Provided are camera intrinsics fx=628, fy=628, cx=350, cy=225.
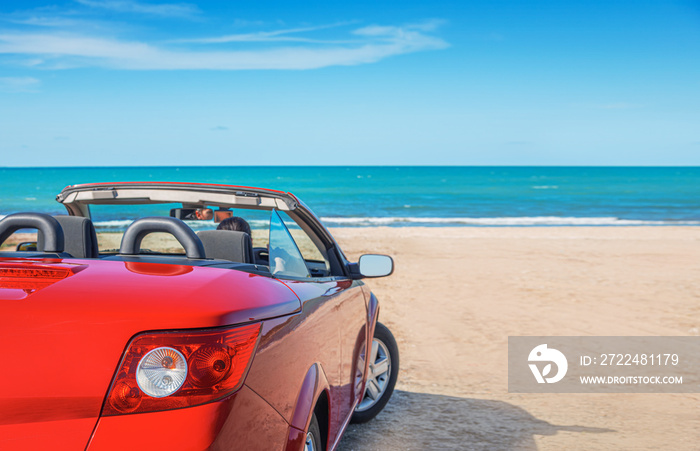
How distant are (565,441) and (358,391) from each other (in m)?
1.49

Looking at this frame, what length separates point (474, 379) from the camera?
553 centimetres

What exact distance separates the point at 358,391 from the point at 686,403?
113 inches

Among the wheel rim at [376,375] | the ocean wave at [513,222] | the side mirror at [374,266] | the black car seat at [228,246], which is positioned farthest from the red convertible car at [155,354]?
the ocean wave at [513,222]

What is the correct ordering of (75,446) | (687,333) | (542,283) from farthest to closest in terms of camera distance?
1. (542,283)
2. (687,333)
3. (75,446)

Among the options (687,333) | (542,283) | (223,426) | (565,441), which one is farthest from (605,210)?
(223,426)

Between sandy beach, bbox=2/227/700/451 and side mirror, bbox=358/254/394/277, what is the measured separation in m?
1.13

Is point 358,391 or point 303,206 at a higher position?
point 303,206

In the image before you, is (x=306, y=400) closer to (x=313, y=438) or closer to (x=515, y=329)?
(x=313, y=438)

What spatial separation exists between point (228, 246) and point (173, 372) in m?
1.37

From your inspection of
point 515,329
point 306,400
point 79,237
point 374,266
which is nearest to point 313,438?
point 306,400

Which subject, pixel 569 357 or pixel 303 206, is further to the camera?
pixel 569 357

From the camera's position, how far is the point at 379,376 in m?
4.58

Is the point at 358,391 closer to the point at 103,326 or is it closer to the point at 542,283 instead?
the point at 103,326

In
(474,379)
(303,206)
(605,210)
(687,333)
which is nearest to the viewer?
(303,206)
